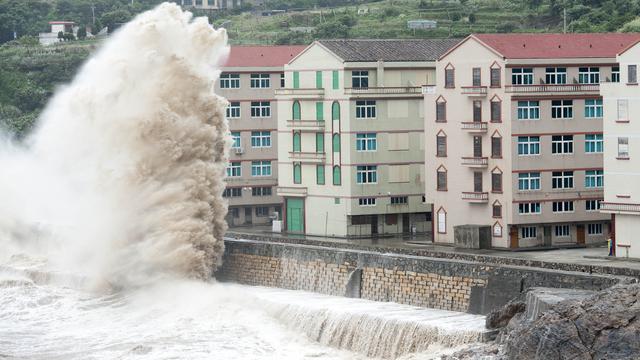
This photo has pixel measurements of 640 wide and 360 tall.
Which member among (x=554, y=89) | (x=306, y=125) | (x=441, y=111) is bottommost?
(x=306, y=125)

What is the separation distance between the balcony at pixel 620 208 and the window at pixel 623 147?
1472 mm

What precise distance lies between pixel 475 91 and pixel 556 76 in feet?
9.22

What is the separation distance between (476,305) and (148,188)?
→ 16.5 m

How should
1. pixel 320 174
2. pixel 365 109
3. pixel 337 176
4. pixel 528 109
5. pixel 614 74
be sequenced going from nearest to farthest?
pixel 528 109 < pixel 614 74 < pixel 365 109 < pixel 337 176 < pixel 320 174

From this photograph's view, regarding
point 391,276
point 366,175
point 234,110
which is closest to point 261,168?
point 234,110

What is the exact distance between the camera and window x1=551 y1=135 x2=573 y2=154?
57188 mm

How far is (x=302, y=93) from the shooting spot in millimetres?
64188

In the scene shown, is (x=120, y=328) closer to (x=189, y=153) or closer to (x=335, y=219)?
(x=189, y=153)

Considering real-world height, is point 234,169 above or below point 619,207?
above

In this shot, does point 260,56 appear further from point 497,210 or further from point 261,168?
point 497,210

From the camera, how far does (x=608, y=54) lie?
58.2 meters

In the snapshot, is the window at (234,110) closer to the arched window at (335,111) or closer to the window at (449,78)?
the arched window at (335,111)

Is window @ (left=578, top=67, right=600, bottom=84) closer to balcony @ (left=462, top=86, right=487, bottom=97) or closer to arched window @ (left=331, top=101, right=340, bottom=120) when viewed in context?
balcony @ (left=462, top=86, right=487, bottom=97)

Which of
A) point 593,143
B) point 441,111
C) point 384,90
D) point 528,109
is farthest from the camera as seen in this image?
point 384,90
